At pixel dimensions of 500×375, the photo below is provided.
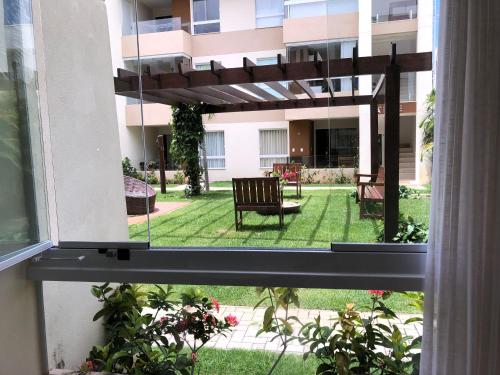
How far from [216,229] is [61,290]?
940 mm

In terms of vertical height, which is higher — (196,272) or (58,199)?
(58,199)

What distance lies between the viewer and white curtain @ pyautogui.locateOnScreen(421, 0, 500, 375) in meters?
1.20

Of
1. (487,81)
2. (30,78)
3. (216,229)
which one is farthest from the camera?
(216,229)

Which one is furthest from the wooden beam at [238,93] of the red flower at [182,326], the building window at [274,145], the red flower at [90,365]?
the red flower at [90,365]

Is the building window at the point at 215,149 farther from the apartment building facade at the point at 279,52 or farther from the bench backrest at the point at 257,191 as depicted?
the bench backrest at the point at 257,191

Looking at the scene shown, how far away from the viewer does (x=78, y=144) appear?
7.05ft

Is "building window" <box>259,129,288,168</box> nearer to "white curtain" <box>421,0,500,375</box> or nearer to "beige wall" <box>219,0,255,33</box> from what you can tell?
"beige wall" <box>219,0,255,33</box>

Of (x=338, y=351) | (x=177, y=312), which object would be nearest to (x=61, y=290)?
(x=177, y=312)

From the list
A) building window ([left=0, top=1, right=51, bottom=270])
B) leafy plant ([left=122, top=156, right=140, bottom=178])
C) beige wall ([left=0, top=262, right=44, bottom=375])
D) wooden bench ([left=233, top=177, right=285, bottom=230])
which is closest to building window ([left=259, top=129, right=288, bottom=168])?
wooden bench ([left=233, top=177, right=285, bottom=230])

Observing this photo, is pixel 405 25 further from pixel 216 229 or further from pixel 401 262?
pixel 216 229

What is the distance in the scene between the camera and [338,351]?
5.69ft

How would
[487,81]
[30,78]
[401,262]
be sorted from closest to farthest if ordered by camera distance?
1. [487,81]
2. [401,262]
3. [30,78]

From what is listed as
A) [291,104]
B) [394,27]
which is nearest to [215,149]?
[291,104]

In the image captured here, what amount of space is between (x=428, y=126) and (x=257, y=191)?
46.6 inches
